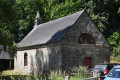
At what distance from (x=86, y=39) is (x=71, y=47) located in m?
2.55

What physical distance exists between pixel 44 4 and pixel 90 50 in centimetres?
2013

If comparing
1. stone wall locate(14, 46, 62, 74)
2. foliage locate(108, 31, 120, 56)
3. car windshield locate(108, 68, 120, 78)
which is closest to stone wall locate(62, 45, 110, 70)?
stone wall locate(14, 46, 62, 74)

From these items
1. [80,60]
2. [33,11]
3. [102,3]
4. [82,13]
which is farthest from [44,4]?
[80,60]

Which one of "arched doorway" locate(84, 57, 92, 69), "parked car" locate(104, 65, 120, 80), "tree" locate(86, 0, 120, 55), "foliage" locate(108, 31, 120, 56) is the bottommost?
"arched doorway" locate(84, 57, 92, 69)

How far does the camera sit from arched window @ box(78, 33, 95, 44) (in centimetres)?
1931

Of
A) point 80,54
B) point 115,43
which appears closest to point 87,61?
point 80,54

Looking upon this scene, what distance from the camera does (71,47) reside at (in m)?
18.2

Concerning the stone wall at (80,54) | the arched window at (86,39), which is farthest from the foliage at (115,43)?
the arched window at (86,39)

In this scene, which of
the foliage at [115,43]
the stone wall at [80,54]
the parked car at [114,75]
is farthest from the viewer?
the foliage at [115,43]

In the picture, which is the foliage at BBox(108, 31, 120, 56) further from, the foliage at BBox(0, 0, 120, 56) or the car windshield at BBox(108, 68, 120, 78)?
the car windshield at BBox(108, 68, 120, 78)

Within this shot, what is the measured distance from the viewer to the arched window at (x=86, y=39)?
19306 mm

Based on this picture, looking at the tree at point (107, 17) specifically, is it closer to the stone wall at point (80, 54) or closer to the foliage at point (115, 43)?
the foliage at point (115, 43)

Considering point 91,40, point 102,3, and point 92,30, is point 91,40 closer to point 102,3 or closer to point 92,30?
point 92,30

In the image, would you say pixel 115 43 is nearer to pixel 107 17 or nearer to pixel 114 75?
pixel 107 17
